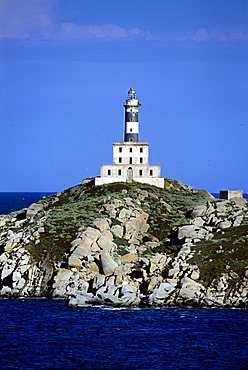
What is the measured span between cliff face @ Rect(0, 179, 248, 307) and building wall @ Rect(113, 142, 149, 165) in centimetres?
1166

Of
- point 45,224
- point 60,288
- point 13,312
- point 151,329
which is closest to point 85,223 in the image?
point 45,224

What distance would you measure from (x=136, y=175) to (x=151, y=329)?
206 feet

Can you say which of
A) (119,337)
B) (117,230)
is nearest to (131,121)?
(117,230)

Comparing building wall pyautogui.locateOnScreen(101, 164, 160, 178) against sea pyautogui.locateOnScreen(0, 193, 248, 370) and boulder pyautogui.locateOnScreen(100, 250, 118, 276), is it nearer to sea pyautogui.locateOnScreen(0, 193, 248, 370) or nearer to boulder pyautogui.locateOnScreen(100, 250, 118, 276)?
boulder pyautogui.locateOnScreen(100, 250, 118, 276)

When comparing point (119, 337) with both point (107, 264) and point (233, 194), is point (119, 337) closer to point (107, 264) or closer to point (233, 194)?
point (107, 264)

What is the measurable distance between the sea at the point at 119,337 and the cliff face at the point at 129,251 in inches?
120

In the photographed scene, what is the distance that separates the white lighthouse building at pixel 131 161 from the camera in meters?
146

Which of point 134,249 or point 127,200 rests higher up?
point 127,200

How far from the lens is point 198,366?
7144 centimetres

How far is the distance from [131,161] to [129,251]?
1453 inches

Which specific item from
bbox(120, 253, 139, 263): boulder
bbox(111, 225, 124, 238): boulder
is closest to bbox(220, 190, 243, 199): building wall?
bbox(111, 225, 124, 238): boulder

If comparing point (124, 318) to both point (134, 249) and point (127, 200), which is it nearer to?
point (134, 249)

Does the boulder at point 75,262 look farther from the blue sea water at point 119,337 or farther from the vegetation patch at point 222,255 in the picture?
the vegetation patch at point 222,255

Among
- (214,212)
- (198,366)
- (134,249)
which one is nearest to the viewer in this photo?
(198,366)
